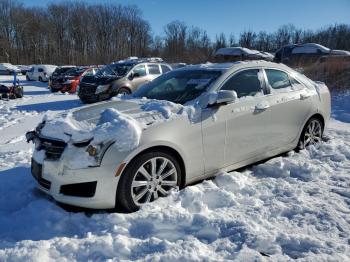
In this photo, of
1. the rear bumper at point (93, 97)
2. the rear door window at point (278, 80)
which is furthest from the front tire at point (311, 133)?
the rear bumper at point (93, 97)

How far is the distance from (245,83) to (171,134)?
5.40 feet

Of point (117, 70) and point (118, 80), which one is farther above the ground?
point (117, 70)

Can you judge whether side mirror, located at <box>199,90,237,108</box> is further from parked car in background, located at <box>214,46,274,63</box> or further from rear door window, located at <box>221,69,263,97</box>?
parked car in background, located at <box>214,46,274,63</box>

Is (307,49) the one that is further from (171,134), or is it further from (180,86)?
(171,134)

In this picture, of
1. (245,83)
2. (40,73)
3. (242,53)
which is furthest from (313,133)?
(242,53)

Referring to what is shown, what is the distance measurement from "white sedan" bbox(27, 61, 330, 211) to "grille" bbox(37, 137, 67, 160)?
11 millimetres

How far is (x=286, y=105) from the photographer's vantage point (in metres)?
5.72

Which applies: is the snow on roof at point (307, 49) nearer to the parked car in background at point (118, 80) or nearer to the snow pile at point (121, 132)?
the parked car in background at point (118, 80)

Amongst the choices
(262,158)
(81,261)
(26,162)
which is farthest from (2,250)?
(262,158)

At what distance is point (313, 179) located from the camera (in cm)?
508

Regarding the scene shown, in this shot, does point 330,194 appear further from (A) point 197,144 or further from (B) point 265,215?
(A) point 197,144

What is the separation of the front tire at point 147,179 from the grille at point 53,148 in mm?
729

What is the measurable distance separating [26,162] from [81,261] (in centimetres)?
327

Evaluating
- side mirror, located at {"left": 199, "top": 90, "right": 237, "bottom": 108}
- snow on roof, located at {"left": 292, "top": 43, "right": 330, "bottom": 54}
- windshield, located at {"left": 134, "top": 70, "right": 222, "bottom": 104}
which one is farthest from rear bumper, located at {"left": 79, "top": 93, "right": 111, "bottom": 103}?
snow on roof, located at {"left": 292, "top": 43, "right": 330, "bottom": 54}
